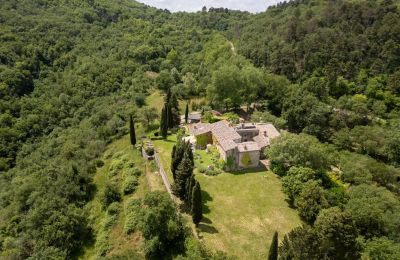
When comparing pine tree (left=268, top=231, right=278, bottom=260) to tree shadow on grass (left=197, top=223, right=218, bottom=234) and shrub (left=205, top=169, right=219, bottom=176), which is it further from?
shrub (left=205, top=169, right=219, bottom=176)

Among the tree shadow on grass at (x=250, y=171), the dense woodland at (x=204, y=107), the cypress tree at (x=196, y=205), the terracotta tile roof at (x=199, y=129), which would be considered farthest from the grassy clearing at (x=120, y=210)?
the tree shadow on grass at (x=250, y=171)

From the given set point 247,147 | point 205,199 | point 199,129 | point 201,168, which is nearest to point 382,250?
point 205,199

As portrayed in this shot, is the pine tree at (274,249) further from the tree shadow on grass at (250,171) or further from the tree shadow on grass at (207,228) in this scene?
the tree shadow on grass at (250,171)

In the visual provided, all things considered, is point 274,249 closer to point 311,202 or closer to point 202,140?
point 311,202

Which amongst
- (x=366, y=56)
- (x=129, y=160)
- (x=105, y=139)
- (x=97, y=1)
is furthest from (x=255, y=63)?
(x=97, y=1)

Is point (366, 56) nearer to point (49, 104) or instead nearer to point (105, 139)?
point (105, 139)
